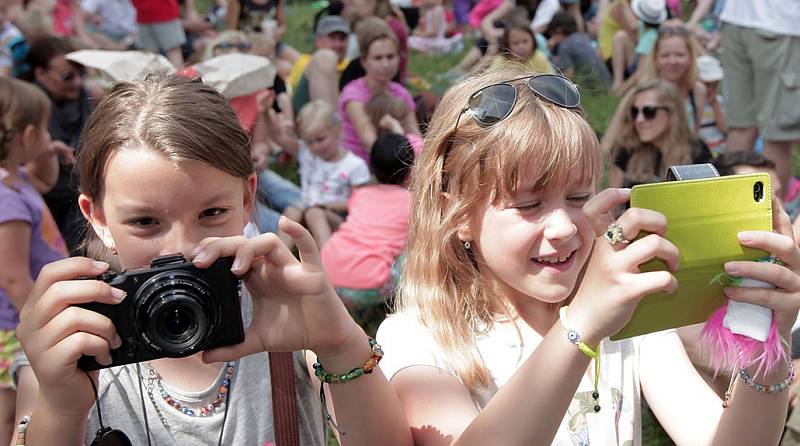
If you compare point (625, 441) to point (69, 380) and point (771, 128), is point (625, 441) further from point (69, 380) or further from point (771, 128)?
→ point (771, 128)

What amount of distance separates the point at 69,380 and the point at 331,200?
14.4 ft

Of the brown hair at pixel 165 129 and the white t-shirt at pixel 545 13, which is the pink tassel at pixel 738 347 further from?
the white t-shirt at pixel 545 13

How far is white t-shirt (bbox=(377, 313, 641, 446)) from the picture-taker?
176 cm

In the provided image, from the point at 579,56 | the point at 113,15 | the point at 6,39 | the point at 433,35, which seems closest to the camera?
the point at 6,39

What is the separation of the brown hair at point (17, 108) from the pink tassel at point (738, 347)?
322 centimetres

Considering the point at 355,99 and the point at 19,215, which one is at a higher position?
the point at 355,99

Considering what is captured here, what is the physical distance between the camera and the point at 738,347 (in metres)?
Result: 1.48

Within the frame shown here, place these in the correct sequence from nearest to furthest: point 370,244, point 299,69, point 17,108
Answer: point 17,108 → point 370,244 → point 299,69

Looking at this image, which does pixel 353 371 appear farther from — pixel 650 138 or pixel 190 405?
pixel 650 138

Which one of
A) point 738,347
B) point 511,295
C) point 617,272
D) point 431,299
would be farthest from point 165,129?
point 738,347

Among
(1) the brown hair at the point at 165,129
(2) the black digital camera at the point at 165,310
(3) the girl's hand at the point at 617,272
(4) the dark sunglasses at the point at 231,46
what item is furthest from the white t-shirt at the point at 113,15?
(3) the girl's hand at the point at 617,272

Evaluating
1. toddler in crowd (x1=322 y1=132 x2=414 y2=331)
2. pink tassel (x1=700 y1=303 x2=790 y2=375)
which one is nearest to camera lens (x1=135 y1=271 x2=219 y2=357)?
pink tassel (x1=700 y1=303 x2=790 y2=375)

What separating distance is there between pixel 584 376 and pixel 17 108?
10.2ft

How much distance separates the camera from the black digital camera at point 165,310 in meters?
1.43
